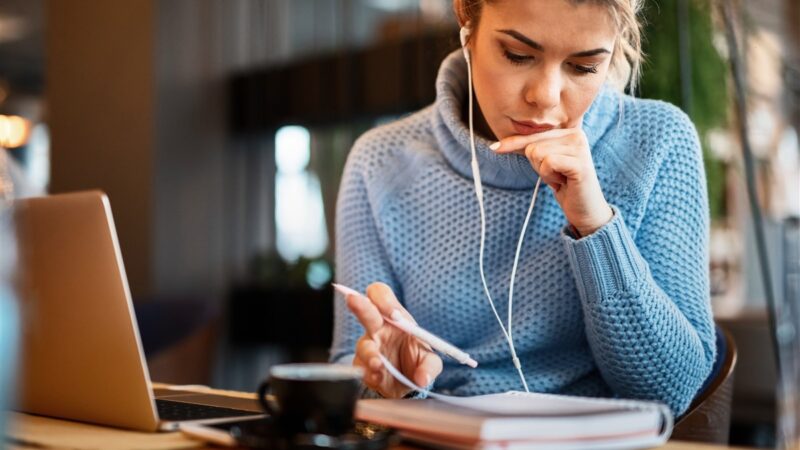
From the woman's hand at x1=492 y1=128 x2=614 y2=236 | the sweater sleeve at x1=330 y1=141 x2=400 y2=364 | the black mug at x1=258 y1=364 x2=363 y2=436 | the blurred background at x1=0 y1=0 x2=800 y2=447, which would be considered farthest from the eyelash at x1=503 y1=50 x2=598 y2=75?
the blurred background at x1=0 y1=0 x2=800 y2=447

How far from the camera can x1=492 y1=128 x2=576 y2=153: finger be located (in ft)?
3.69

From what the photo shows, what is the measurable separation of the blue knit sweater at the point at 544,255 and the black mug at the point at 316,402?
465 mm

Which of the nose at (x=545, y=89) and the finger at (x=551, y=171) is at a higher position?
the nose at (x=545, y=89)

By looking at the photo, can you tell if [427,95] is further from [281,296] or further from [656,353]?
[656,353]

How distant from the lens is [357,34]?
517cm

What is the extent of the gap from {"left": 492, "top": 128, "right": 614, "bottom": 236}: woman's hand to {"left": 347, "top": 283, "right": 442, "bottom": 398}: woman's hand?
245 mm

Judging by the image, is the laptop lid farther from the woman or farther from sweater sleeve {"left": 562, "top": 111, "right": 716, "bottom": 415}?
sweater sleeve {"left": 562, "top": 111, "right": 716, "bottom": 415}

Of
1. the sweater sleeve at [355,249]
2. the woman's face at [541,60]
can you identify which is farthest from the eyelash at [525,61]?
the sweater sleeve at [355,249]

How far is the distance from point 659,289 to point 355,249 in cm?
50

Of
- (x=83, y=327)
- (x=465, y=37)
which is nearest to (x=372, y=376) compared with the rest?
(x=83, y=327)

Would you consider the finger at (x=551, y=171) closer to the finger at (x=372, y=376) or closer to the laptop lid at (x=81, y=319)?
the finger at (x=372, y=376)

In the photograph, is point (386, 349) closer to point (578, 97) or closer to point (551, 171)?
point (551, 171)

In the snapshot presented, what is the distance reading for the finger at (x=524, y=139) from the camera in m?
1.12

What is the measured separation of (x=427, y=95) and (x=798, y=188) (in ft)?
7.01
